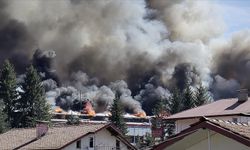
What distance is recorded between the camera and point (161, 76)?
142 metres

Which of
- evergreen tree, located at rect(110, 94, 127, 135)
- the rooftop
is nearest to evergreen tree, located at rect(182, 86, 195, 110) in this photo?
evergreen tree, located at rect(110, 94, 127, 135)

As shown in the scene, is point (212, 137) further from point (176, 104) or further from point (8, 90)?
point (8, 90)

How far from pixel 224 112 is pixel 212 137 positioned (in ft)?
103

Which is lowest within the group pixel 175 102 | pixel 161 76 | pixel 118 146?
pixel 118 146

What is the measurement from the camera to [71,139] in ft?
143

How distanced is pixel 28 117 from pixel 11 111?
22.4ft

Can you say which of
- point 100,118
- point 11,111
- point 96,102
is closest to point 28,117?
point 11,111

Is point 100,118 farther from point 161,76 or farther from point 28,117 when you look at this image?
point 28,117

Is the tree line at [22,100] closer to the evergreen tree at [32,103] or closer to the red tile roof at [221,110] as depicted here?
the evergreen tree at [32,103]

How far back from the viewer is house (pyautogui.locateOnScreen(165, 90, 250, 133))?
40000 mm

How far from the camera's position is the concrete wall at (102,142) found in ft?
146

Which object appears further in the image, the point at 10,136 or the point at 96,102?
the point at 96,102

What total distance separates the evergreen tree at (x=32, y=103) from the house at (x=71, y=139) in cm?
2873

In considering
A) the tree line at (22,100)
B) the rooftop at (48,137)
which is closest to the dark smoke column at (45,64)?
the tree line at (22,100)
